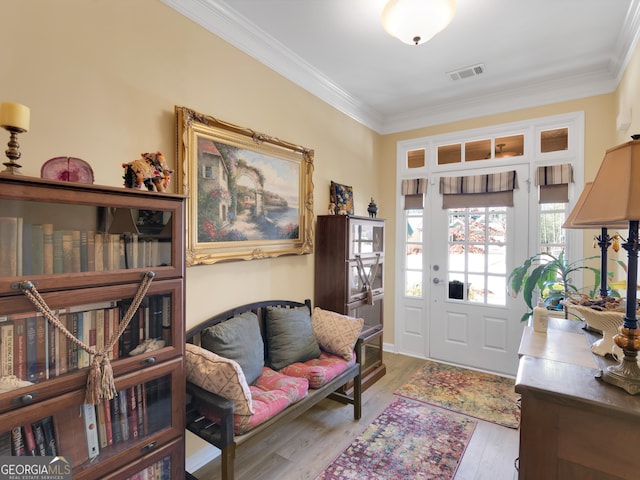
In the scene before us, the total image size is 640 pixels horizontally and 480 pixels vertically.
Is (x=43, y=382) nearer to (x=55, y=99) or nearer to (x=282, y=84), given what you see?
(x=55, y=99)

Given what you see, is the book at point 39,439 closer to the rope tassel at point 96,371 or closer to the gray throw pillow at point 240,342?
the rope tassel at point 96,371

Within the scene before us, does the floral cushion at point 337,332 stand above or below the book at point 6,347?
below

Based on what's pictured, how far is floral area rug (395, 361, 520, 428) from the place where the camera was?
2.79m

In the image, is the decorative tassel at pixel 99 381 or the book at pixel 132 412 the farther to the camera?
the book at pixel 132 412

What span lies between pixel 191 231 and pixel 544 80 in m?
3.57

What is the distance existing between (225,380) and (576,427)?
1454 millimetres

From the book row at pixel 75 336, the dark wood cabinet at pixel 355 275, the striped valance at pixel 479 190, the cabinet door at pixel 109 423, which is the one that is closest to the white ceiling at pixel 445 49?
the striped valance at pixel 479 190

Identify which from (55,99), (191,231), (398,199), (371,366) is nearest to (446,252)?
(398,199)

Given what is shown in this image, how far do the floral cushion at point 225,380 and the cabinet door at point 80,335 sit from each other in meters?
0.21

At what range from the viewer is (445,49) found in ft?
8.95

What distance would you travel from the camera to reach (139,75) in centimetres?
186

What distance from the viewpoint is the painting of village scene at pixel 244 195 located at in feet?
7.17

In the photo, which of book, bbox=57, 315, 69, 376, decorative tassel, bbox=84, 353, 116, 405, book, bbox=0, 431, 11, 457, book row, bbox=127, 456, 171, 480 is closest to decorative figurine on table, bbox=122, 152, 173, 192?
book, bbox=57, 315, 69, 376

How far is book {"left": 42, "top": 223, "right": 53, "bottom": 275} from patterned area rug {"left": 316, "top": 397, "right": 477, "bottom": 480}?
188 centimetres
